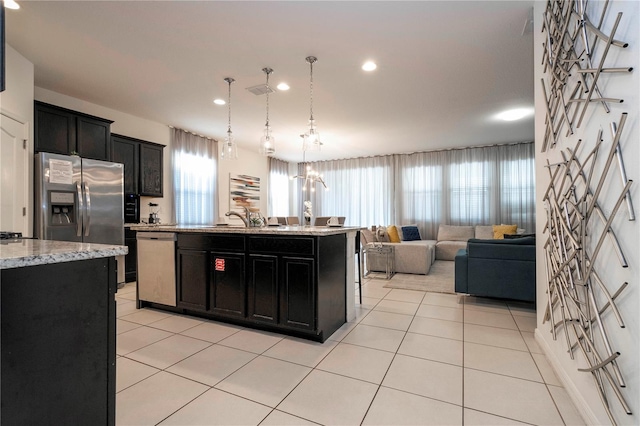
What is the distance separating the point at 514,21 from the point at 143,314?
4.57 m

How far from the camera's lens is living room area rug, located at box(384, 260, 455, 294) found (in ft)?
14.2

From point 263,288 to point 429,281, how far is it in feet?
9.95

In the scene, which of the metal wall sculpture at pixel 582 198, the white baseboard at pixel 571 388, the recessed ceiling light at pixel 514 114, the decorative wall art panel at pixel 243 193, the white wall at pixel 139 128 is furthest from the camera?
the decorative wall art panel at pixel 243 193

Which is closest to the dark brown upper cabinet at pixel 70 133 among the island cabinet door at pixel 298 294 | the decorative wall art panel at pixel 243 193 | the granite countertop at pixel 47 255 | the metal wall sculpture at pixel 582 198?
the decorative wall art panel at pixel 243 193

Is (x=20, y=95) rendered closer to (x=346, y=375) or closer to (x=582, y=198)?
(x=346, y=375)

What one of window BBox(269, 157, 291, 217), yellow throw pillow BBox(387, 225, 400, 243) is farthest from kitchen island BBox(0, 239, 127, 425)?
window BBox(269, 157, 291, 217)

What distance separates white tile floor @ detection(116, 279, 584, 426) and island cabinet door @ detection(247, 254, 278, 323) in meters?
0.18

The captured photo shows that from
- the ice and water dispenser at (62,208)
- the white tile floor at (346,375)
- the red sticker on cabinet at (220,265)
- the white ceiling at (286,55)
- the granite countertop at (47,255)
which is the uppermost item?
the white ceiling at (286,55)

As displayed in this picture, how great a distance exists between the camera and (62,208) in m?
3.60

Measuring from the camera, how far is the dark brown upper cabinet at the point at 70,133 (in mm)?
3623

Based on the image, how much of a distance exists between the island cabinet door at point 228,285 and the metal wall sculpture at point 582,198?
7.82 feet

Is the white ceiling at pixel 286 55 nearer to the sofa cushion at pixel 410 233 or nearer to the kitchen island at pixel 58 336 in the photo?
the kitchen island at pixel 58 336

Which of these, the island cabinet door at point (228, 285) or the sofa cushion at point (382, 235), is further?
the sofa cushion at point (382, 235)

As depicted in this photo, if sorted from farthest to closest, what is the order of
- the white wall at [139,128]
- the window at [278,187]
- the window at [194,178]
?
the window at [278,187] < the window at [194,178] < the white wall at [139,128]
